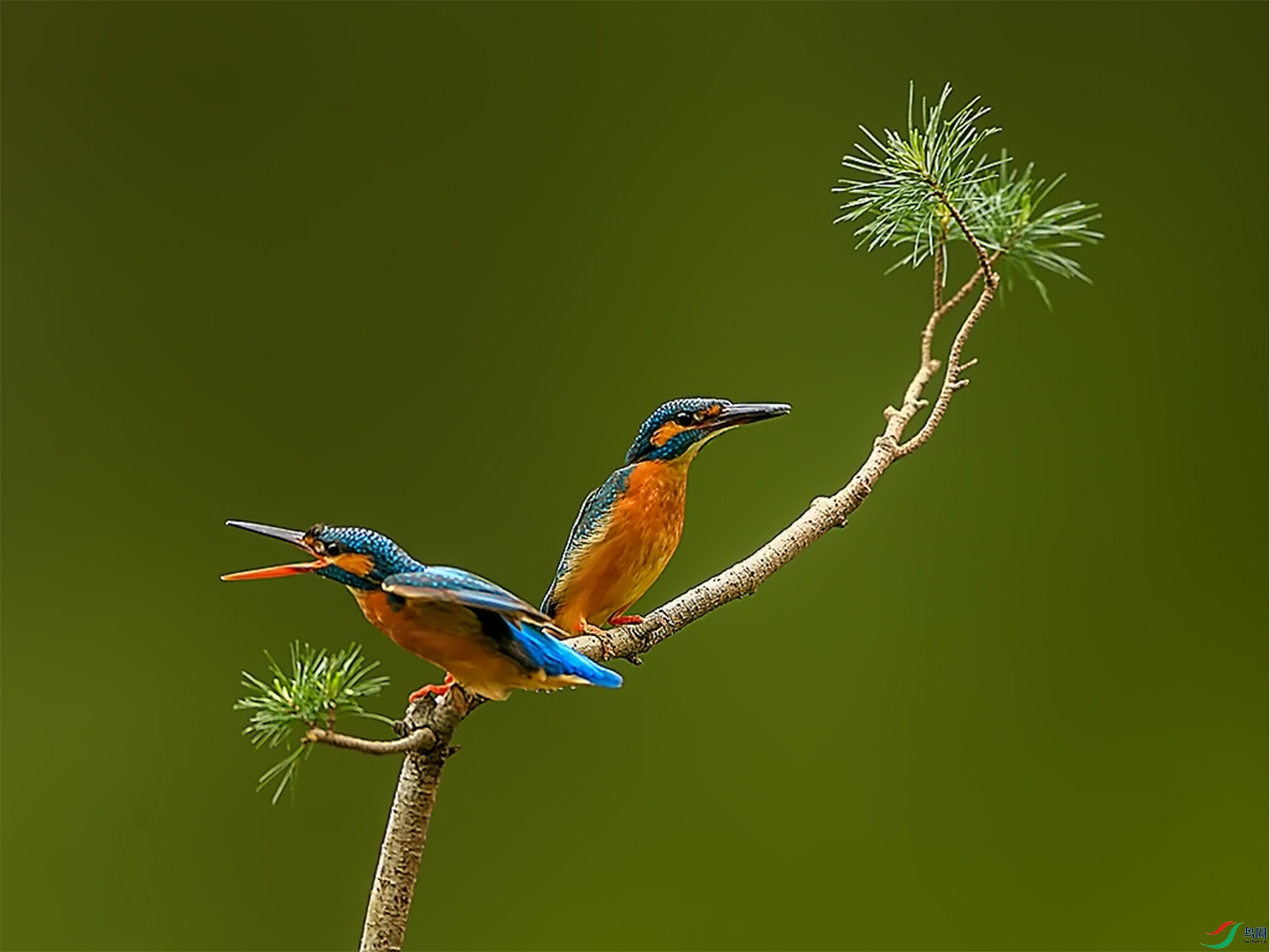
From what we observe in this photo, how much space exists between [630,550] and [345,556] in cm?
22

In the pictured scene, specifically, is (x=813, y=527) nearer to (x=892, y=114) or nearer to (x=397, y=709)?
(x=397, y=709)

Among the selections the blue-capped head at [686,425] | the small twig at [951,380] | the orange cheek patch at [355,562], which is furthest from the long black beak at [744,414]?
the orange cheek patch at [355,562]

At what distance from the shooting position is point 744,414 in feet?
2.56

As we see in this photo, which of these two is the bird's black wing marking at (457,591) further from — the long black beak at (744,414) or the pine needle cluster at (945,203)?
the pine needle cluster at (945,203)

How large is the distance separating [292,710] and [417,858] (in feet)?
0.40

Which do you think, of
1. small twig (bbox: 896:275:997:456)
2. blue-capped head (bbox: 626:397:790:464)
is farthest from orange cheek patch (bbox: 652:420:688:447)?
small twig (bbox: 896:275:997:456)

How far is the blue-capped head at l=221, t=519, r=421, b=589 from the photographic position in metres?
0.62

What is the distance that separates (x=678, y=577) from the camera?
1.65m

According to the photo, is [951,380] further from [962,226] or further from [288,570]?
[288,570]

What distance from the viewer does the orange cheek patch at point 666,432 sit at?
812 millimetres

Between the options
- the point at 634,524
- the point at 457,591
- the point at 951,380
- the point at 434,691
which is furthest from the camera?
the point at 951,380

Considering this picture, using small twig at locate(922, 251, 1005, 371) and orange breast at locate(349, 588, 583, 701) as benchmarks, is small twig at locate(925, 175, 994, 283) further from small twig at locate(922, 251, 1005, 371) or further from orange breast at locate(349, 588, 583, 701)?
orange breast at locate(349, 588, 583, 701)

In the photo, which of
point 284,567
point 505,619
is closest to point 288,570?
point 284,567

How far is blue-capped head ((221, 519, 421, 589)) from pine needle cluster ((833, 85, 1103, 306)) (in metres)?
0.40
